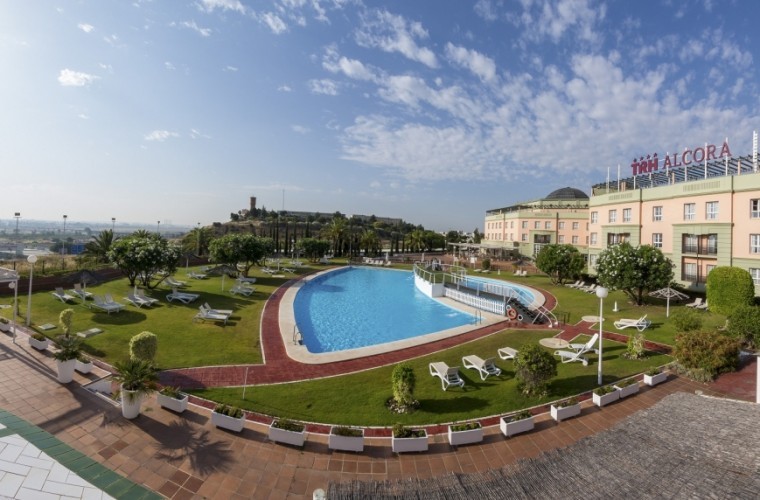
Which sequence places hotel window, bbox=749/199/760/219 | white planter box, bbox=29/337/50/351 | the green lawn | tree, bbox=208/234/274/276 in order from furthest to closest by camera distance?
tree, bbox=208/234/274/276 → hotel window, bbox=749/199/760/219 → white planter box, bbox=29/337/50/351 → the green lawn

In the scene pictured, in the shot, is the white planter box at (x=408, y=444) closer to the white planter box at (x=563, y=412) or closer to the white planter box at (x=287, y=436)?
the white planter box at (x=287, y=436)

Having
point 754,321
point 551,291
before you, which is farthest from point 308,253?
point 754,321

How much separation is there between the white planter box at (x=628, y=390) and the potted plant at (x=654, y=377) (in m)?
0.98

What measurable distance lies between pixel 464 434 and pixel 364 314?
1851cm

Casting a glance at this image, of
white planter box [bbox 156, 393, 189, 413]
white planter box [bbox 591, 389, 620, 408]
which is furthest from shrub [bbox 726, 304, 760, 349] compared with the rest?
white planter box [bbox 156, 393, 189, 413]

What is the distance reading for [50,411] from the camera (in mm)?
9852

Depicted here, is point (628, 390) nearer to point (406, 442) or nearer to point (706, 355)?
point (706, 355)

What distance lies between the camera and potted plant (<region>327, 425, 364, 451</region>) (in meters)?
8.83

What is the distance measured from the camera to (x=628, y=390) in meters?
12.2

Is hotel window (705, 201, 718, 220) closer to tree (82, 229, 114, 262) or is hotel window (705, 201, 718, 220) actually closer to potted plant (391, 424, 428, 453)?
potted plant (391, 424, 428, 453)

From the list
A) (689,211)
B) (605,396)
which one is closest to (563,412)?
(605,396)

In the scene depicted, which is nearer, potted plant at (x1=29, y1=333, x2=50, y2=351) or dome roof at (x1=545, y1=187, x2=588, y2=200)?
potted plant at (x1=29, y1=333, x2=50, y2=351)

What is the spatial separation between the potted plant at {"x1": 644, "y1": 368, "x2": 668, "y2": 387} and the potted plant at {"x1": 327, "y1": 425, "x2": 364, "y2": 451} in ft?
35.9

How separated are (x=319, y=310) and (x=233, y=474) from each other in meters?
19.9
